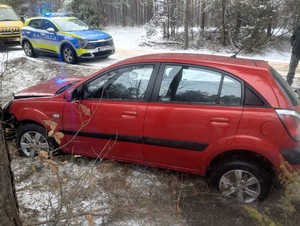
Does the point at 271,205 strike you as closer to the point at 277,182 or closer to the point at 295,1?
the point at 277,182

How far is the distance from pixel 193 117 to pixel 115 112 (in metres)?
0.98

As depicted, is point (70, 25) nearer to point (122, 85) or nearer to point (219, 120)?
point (122, 85)

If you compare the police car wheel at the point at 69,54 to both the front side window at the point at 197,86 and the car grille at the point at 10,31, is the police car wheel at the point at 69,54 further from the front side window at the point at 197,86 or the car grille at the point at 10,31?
the front side window at the point at 197,86

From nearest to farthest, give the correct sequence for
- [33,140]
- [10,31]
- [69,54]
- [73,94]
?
1. [73,94]
2. [33,140]
3. [69,54]
4. [10,31]

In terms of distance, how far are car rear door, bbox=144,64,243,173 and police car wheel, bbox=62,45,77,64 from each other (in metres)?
7.90

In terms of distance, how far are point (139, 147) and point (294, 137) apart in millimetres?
1723

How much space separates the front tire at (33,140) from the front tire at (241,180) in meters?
2.29

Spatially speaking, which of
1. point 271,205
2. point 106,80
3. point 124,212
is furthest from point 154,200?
point 106,80

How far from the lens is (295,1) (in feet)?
41.5

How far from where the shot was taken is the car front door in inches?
151

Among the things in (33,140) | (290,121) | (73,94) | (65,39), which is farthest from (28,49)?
(290,121)

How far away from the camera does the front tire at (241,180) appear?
3467 millimetres

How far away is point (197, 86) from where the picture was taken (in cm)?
360

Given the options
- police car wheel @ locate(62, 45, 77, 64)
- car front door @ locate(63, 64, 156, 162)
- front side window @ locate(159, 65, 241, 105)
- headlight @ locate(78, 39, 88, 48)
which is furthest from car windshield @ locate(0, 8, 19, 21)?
front side window @ locate(159, 65, 241, 105)
